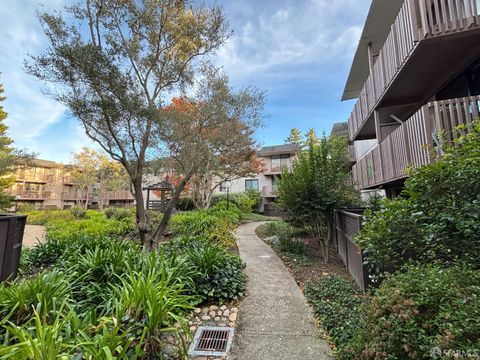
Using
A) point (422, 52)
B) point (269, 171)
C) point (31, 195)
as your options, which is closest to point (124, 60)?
point (422, 52)

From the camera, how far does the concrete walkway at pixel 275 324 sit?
8.86 ft

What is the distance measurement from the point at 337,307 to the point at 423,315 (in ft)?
6.07

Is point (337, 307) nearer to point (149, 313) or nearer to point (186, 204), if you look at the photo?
point (149, 313)

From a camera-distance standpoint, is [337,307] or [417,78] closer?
[337,307]

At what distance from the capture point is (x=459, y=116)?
403 centimetres

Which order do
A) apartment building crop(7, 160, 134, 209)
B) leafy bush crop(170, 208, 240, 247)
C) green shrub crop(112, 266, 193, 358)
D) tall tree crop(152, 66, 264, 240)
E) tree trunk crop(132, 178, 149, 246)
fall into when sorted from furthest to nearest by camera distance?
apartment building crop(7, 160, 134, 209), leafy bush crop(170, 208, 240, 247), tall tree crop(152, 66, 264, 240), tree trunk crop(132, 178, 149, 246), green shrub crop(112, 266, 193, 358)

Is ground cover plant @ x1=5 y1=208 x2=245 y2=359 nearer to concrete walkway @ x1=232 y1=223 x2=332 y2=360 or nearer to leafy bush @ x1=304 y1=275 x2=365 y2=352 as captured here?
concrete walkway @ x1=232 y1=223 x2=332 y2=360

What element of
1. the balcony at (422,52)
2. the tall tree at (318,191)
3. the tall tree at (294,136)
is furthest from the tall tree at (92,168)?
the balcony at (422,52)

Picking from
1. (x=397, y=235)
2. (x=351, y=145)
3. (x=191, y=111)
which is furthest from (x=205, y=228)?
(x=351, y=145)

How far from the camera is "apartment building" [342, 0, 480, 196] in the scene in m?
4.01

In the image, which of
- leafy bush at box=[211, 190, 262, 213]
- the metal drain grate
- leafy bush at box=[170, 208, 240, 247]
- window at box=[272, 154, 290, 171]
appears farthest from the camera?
Result: window at box=[272, 154, 290, 171]

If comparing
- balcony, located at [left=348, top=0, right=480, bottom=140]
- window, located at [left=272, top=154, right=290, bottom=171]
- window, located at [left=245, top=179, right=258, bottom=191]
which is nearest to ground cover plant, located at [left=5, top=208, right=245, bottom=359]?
balcony, located at [left=348, top=0, right=480, bottom=140]

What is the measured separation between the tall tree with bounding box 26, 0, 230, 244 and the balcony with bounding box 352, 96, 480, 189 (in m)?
5.13

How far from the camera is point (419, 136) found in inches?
183
